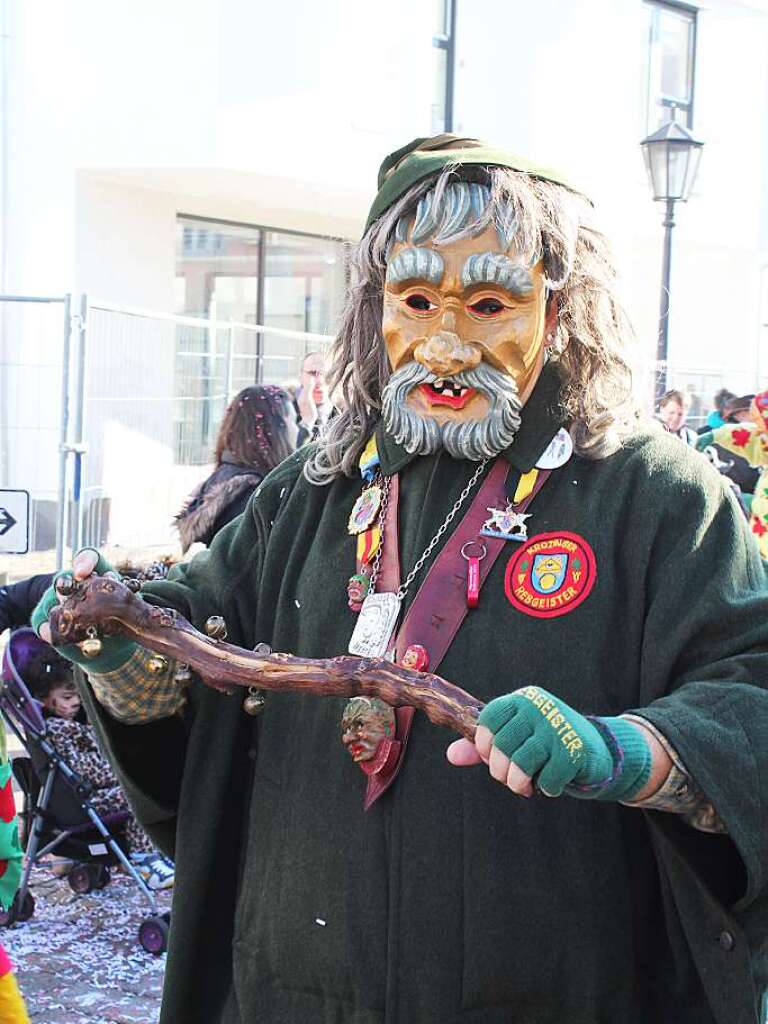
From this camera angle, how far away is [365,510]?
2340 millimetres

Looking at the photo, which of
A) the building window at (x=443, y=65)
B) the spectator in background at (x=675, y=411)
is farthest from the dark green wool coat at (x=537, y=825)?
the building window at (x=443, y=65)

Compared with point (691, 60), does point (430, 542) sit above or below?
below

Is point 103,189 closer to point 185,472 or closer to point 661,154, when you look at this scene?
point 185,472

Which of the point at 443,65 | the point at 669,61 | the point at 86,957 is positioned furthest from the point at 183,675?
the point at 669,61

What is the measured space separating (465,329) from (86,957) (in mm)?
3357

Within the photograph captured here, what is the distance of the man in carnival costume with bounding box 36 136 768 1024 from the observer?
77.3 inches

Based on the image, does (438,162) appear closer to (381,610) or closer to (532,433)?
(532,433)

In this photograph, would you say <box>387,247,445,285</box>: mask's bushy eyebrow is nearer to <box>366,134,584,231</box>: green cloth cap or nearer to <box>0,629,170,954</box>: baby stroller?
<box>366,134,584,231</box>: green cloth cap

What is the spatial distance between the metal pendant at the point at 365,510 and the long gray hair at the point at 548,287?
0.07 metres

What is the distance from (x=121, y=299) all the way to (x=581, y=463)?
11100 millimetres

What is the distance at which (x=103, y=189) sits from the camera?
41.0ft

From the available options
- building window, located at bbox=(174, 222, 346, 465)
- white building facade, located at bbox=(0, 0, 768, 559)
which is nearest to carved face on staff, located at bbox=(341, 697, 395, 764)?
white building facade, located at bbox=(0, 0, 768, 559)

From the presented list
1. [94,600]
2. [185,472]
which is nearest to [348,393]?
[94,600]

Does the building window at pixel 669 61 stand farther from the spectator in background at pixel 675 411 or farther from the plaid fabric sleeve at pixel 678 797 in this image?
the plaid fabric sleeve at pixel 678 797
